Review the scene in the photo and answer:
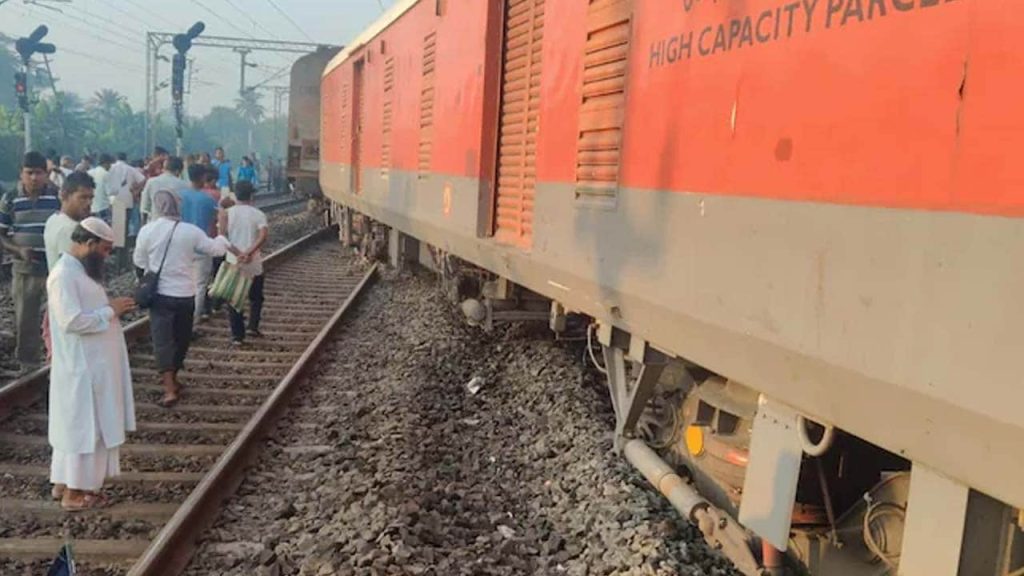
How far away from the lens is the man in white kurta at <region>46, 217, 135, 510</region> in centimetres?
509

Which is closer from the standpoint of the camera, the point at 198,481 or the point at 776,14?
the point at 776,14

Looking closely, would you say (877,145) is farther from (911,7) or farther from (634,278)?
(634,278)

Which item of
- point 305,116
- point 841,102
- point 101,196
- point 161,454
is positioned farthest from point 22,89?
point 841,102

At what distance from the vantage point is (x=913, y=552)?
8.63 feet

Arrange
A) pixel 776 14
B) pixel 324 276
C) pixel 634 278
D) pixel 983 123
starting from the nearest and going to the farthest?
pixel 983 123, pixel 776 14, pixel 634 278, pixel 324 276

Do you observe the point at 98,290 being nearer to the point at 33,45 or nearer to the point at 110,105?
the point at 33,45

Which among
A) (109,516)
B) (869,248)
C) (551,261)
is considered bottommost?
(109,516)

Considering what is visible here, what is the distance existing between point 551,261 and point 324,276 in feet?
34.8

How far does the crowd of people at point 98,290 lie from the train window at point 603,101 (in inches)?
107

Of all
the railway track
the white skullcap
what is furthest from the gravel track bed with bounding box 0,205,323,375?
the white skullcap

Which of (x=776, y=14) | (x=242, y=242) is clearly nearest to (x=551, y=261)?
(x=776, y=14)

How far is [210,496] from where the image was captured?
208 inches

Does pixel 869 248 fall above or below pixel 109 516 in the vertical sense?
above

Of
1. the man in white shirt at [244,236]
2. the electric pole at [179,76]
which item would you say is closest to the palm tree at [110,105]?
the electric pole at [179,76]
